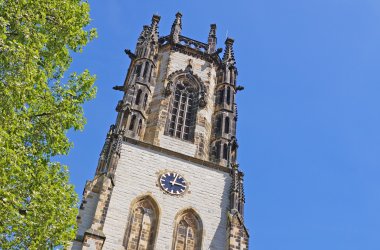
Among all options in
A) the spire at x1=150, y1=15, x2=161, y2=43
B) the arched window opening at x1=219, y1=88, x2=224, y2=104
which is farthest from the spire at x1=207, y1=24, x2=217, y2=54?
the arched window opening at x1=219, y1=88, x2=224, y2=104

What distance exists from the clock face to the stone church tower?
0.15 feet

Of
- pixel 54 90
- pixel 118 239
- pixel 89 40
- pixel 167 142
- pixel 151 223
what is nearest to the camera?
pixel 54 90

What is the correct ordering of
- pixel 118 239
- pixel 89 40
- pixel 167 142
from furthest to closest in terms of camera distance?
pixel 167 142 → pixel 118 239 → pixel 89 40

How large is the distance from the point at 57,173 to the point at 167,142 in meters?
14.4

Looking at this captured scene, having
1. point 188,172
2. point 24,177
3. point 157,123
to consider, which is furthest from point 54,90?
point 157,123

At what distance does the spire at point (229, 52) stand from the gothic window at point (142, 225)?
13095mm

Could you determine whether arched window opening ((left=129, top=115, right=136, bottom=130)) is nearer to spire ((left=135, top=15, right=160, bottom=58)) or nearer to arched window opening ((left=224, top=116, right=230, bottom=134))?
arched window opening ((left=224, top=116, right=230, bottom=134))

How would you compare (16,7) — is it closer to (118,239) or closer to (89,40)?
(89,40)

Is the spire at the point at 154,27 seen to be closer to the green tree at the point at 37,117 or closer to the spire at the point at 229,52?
the spire at the point at 229,52

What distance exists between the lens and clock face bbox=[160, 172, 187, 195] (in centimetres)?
2139

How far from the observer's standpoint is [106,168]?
2086cm

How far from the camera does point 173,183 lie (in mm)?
21719

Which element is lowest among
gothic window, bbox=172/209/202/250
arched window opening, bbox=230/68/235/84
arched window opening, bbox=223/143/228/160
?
gothic window, bbox=172/209/202/250

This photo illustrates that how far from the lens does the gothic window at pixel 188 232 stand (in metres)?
19.7
